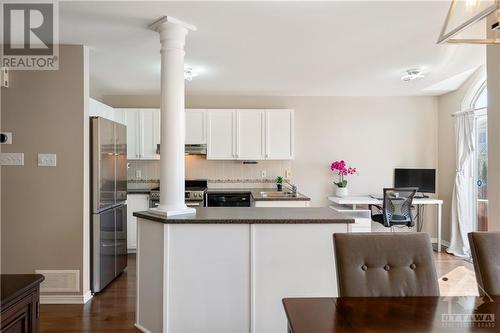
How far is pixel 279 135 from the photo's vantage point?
513 cm

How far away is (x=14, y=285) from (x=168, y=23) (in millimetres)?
2094

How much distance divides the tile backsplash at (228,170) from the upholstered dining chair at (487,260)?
13.0 feet

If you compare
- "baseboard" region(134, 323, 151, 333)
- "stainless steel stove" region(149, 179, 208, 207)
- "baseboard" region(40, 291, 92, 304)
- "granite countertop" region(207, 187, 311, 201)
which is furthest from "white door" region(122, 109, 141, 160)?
"baseboard" region(134, 323, 151, 333)

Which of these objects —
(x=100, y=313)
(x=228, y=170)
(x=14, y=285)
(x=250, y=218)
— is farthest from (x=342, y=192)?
(x=14, y=285)

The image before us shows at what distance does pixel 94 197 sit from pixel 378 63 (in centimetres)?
353

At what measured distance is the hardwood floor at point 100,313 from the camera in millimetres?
2617

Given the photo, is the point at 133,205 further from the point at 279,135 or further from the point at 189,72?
the point at 279,135

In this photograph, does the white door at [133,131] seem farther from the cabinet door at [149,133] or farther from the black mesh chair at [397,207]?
the black mesh chair at [397,207]

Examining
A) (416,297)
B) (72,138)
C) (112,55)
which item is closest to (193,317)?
(416,297)

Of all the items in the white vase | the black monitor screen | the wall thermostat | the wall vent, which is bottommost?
the wall vent

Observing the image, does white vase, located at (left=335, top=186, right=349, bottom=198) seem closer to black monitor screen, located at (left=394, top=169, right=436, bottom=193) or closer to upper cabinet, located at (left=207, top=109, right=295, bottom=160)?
black monitor screen, located at (left=394, top=169, right=436, bottom=193)

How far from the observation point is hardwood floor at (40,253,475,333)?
8.59 ft

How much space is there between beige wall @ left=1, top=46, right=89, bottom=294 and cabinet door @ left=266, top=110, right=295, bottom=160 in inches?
111

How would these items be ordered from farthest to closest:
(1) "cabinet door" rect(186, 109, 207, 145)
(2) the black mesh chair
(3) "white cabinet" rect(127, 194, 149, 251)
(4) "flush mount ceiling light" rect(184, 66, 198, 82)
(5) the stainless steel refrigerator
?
(1) "cabinet door" rect(186, 109, 207, 145), (3) "white cabinet" rect(127, 194, 149, 251), (2) the black mesh chair, (4) "flush mount ceiling light" rect(184, 66, 198, 82), (5) the stainless steel refrigerator
